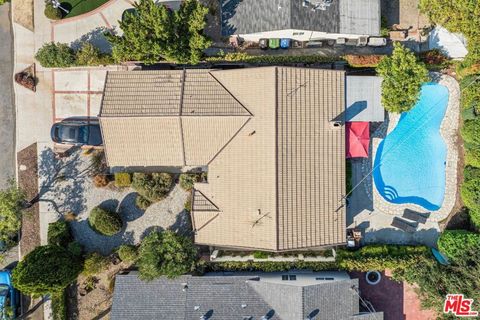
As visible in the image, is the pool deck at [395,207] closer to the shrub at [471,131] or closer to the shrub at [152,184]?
the shrub at [471,131]

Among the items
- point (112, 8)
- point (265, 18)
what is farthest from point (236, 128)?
point (112, 8)

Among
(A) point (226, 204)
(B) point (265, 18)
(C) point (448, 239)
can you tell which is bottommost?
(C) point (448, 239)

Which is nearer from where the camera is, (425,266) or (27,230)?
(425,266)

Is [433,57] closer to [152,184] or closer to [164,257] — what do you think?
[152,184]

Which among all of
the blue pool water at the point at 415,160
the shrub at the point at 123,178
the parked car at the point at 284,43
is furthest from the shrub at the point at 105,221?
the blue pool water at the point at 415,160

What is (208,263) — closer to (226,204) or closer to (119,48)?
(226,204)

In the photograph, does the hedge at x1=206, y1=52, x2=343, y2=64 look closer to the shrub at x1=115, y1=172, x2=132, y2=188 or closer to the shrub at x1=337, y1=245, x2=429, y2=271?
the shrub at x1=115, y1=172, x2=132, y2=188

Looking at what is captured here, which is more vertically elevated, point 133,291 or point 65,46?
point 65,46
